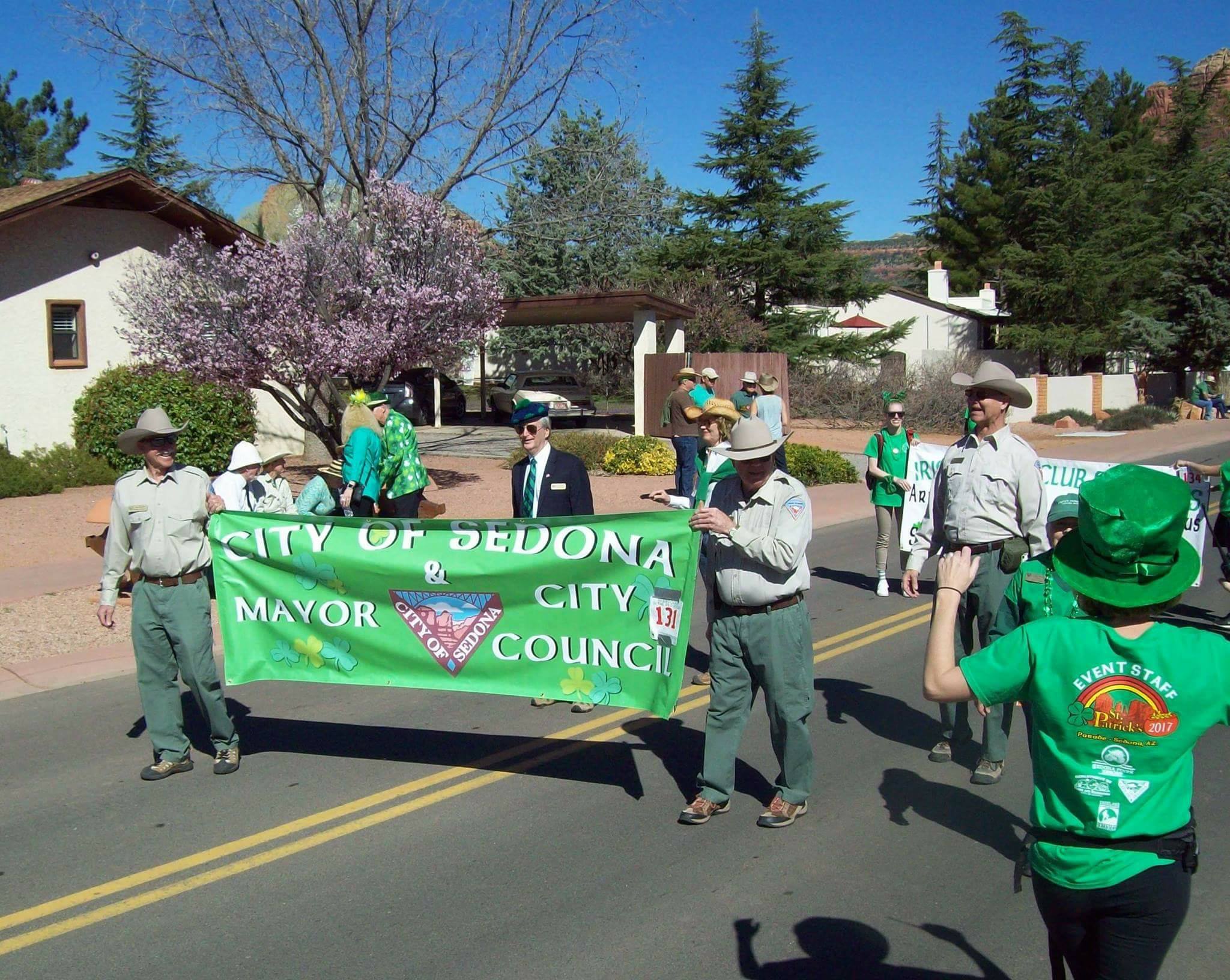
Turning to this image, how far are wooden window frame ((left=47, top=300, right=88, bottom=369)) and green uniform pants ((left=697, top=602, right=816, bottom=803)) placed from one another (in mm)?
16792

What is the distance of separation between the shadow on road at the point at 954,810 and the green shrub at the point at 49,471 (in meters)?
14.7

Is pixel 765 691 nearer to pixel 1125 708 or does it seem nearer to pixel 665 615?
pixel 665 615

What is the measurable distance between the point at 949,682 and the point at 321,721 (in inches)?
203

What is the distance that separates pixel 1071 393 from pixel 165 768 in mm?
37370

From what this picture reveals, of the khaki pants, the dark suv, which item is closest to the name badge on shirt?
the khaki pants

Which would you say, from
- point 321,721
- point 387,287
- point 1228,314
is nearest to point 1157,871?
point 321,721

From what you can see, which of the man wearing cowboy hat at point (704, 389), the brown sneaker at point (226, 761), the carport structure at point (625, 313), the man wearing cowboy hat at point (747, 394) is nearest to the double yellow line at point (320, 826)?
the brown sneaker at point (226, 761)

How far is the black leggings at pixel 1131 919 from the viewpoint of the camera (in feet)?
8.37

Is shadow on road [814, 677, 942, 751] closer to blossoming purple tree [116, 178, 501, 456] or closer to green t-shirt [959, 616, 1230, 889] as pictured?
green t-shirt [959, 616, 1230, 889]

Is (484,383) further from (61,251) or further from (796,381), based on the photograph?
(61,251)

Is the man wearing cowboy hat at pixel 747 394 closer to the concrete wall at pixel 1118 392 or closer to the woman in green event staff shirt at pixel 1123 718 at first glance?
the woman in green event staff shirt at pixel 1123 718

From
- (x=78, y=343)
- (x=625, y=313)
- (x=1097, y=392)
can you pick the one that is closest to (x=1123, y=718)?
(x=78, y=343)

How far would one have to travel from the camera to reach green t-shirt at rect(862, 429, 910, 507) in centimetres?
1062

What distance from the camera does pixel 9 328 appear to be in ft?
60.0
